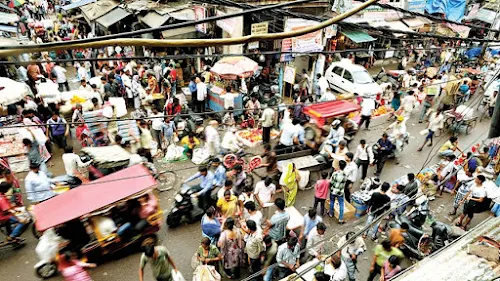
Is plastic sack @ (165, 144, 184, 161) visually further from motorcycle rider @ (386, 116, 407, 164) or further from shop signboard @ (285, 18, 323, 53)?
shop signboard @ (285, 18, 323, 53)

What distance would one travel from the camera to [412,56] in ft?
71.6

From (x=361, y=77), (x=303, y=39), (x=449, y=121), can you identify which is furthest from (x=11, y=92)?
(x=449, y=121)

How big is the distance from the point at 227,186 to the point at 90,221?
102 inches

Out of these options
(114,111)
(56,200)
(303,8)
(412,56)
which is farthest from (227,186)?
(412,56)

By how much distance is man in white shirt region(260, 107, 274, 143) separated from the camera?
35.6ft

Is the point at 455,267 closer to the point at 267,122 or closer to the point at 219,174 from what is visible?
the point at 219,174

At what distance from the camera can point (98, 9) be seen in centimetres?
1872

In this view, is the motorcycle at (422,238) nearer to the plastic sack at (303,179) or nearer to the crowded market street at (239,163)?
the crowded market street at (239,163)

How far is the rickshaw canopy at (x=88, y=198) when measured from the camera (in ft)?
20.7

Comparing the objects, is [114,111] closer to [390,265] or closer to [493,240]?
[390,265]

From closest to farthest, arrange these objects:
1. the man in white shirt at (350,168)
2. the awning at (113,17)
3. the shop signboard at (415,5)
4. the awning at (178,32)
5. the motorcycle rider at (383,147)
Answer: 1. the man in white shirt at (350,168)
2. the motorcycle rider at (383,147)
3. the awning at (178,32)
4. the awning at (113,17)
5. the shop signboard at (415,5)

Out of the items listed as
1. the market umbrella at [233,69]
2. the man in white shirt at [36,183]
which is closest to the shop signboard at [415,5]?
the market umbrella at [233,69]

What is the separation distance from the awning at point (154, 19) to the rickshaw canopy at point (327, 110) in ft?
28.1

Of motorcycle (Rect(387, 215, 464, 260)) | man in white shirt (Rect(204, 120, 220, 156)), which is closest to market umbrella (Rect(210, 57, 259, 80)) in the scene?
man in white shirt (Rect(204, 120, 220, 156))
